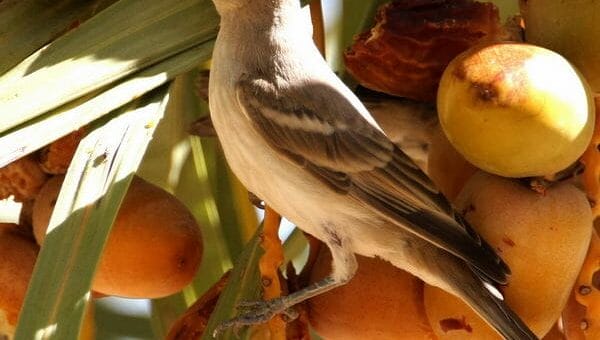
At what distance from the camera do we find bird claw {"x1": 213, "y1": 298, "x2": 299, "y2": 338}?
1075 mm

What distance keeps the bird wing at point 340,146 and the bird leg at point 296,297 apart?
0.08m

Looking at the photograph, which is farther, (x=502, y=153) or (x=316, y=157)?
(x=316, y=157)

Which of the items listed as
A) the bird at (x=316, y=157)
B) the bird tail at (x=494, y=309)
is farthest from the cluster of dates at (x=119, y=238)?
the bird tail at (x=494, y=309)

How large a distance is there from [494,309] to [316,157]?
325 mm

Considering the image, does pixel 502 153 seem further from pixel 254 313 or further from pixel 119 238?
pixel 119 238

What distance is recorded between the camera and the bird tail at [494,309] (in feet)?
3.50

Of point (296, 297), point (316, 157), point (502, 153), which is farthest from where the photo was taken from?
point (316, 157)

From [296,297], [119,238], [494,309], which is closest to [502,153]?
[494,309]

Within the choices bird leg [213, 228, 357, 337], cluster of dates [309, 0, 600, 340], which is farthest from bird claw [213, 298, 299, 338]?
cluster of dates [309, 0, 600, 340]

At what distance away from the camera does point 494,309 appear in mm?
1076

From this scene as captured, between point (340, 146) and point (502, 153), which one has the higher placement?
point (502, 153)

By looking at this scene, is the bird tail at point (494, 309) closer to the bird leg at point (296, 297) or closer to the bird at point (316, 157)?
the bird at point (316, 157)

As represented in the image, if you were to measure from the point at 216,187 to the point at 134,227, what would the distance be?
1.03 feet

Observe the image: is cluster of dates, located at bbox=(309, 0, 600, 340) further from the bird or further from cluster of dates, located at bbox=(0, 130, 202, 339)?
cluster of dates, located at bbox=(0, 130, 202, 339)
